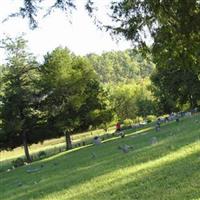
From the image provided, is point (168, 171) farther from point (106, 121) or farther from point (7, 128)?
point (106, 121)

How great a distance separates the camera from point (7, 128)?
56594mm

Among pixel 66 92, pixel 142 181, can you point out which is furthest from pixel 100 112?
pixel 142 181

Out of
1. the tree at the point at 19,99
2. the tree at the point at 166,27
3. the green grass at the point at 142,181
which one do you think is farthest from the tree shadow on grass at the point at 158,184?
the tree at the point at 19,99

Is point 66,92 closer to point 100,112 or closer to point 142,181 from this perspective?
point 100,112

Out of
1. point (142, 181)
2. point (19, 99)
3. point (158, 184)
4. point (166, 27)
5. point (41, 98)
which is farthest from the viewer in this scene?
point (41, 98)

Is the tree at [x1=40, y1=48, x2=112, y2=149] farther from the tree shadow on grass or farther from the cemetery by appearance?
the tree shadow on grass

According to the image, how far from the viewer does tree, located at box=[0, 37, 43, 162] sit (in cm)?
5650

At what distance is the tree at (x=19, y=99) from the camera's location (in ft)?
185

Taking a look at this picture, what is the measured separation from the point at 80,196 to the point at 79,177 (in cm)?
532

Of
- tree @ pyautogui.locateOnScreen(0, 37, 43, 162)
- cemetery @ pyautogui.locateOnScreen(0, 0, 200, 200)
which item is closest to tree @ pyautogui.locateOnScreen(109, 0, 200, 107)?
cemetery @ pyautogui.locateOnScreen(0, 0, 200, 200)

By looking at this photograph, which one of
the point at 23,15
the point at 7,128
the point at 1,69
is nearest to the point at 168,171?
the point at 23,15

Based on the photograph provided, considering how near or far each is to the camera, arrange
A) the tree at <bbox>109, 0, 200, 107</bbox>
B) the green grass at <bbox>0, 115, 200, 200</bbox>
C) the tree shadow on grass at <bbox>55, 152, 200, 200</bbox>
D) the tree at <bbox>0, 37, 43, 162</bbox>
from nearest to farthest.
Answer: the tree at <bbox>109, 0, 200, 107</bbox> < the tree shadow on grass at <bbox>55, 152, 200, 200</bbox> < the green grass at <bbox>0, 115, 200, 200</bbox> < the tree at <bbox>0, 37, 43, 162</bbox>

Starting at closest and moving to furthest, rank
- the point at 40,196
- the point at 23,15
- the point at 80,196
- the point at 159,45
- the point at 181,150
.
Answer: the point at 23,15
the point at 159,45
the point at 80,196
the point at 40,196
the point at 181,150

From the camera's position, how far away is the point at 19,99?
57156mm
